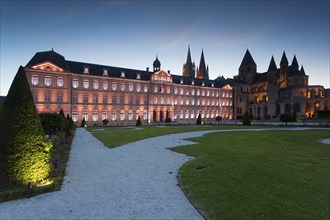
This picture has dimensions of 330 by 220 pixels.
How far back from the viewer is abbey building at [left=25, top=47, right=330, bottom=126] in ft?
149

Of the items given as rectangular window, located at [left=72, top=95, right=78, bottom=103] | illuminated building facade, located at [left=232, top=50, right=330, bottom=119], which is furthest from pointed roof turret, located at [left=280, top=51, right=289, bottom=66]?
rectangular window, located at [left=72, top=95, right=78, bottom=103]

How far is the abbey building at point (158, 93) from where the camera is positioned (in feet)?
149

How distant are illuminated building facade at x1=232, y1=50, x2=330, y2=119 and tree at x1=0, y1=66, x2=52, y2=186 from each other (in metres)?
72.0

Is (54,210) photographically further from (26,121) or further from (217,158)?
(217,158)

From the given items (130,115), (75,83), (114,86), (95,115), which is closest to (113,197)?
(95,115)

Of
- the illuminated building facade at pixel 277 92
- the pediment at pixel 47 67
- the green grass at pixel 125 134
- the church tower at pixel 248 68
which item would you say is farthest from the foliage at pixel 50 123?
the church tower at pixel 248 68

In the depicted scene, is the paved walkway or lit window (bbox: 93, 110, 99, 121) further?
lit window (bbox: 93, 110, 99, 121)

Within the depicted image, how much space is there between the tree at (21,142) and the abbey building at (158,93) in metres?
41.7

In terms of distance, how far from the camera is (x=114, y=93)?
53.6 meters

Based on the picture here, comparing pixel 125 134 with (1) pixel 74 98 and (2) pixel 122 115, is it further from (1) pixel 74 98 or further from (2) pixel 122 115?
(2) pixel 122 115

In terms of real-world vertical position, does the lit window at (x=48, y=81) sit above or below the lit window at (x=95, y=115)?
above

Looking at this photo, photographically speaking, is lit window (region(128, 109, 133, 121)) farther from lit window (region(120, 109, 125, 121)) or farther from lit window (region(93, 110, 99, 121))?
lit window (region(93, 110, 99, 121))

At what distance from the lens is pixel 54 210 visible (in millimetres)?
5562

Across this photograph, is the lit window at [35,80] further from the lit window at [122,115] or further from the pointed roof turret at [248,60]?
the pointed roof turret at [248,60]
